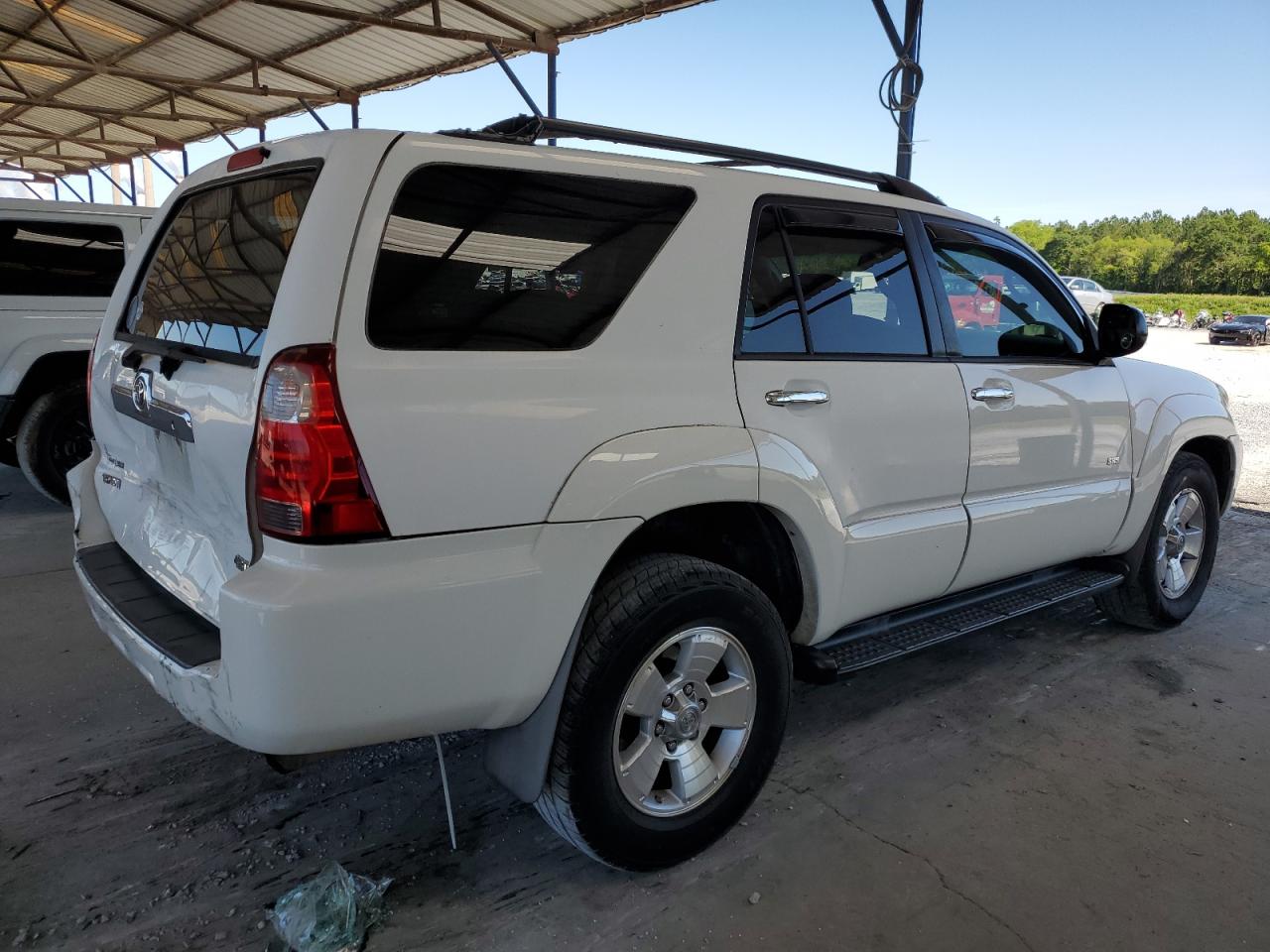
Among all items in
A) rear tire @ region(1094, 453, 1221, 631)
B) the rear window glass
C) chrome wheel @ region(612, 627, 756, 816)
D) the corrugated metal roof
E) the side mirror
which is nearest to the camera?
the rear window glass

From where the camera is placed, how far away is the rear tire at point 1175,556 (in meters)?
4.11

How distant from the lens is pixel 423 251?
76.1 inches

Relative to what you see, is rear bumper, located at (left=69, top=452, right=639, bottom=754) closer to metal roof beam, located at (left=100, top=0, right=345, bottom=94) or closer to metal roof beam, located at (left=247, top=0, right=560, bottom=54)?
metal roof beam, located at (left=247, top=0, right=560, bottom=54)

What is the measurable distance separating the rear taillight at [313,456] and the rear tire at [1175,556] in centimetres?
372

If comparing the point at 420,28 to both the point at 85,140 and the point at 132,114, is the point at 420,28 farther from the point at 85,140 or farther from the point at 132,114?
the point at 85,140

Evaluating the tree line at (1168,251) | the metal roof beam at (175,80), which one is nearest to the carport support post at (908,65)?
the metal roof beam at (175,80)

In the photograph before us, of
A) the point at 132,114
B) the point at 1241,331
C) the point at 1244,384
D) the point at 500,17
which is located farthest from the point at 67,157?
the point at 1241,331

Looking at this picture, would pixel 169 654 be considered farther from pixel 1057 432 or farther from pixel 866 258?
pixel 1057 432

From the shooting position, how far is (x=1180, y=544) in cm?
431

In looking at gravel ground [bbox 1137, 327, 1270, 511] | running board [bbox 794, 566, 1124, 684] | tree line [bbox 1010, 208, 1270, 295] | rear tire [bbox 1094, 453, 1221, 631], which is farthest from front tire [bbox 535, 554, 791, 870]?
tree line [bbox 1010, 208, 1270, 295]

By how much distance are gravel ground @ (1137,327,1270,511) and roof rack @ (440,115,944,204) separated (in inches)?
88.9

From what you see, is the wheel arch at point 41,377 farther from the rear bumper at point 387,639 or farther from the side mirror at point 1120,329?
the side mirror at point 1120,329

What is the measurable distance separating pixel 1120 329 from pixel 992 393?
897mm

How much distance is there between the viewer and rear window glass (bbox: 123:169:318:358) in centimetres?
202
